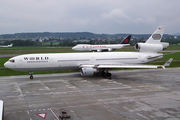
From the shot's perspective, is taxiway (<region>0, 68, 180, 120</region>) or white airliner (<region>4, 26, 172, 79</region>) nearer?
taxiway (<region>0, 68, 180, 120</region>)

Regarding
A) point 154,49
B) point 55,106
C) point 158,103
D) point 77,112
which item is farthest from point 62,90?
point 154,49

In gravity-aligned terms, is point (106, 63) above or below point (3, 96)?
above

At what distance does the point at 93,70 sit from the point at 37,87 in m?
9.37

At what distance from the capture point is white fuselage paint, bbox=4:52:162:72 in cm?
3262

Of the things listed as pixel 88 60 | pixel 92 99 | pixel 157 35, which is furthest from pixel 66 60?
pixel 157 35

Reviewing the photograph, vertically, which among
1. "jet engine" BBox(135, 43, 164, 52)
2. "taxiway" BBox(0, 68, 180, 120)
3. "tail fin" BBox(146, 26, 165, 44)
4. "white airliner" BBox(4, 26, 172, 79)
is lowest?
"taxiway" BBox(0, 68, 180, 120)

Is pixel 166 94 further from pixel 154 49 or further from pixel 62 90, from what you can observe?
pixel 154 49

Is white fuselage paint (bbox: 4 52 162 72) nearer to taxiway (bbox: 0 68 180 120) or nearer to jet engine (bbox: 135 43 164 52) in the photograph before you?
jet engine (bbox: 135 43 164 52)

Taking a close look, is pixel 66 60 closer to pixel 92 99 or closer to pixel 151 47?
pixel 92 99

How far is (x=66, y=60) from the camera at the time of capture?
34.1 metres

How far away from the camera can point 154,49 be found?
124ft

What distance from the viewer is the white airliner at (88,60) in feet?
107

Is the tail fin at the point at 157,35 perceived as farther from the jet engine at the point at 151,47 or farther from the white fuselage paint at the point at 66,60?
the white fuselage paint at the point at 66,60

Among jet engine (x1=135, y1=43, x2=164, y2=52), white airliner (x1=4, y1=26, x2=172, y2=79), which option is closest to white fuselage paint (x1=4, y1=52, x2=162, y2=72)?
white airliner (x1=4, y1=26, x2=172, y2=79)
